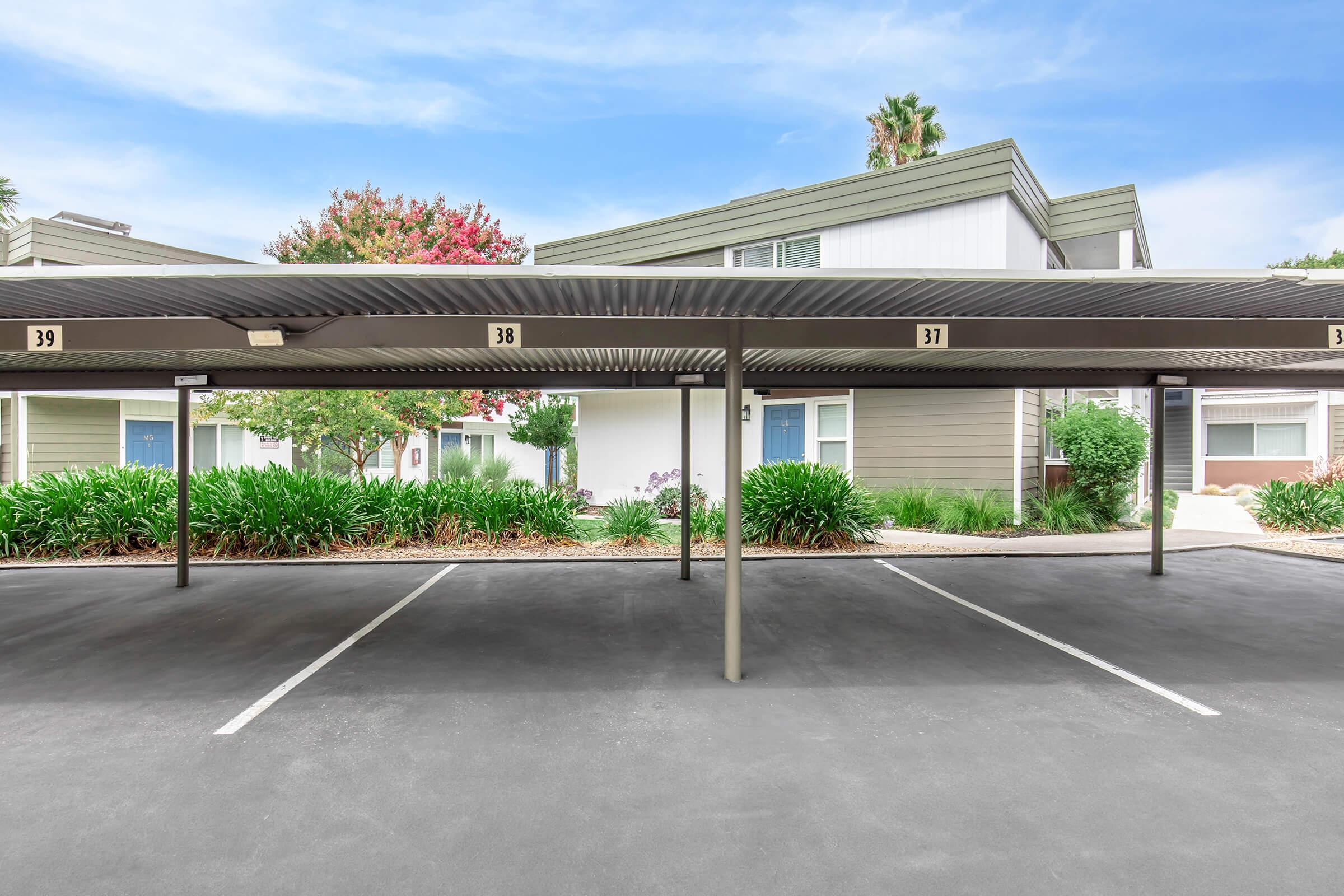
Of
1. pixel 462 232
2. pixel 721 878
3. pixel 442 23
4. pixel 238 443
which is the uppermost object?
pixel 442 23

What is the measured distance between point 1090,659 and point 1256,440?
19420mm

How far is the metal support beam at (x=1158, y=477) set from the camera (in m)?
8.07

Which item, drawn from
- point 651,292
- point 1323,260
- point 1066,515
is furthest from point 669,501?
point 1323,260

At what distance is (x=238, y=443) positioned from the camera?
17.5m

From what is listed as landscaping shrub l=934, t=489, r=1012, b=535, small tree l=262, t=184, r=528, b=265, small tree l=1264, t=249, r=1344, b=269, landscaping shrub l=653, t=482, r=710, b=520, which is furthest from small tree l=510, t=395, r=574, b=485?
small tree l=1264, t=249, r=1344, b=269

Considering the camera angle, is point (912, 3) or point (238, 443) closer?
point (238, 443)

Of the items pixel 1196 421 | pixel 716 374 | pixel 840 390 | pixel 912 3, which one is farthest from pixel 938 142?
pixel 716 374

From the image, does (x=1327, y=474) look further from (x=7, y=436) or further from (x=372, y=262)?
(x=7, y=436)

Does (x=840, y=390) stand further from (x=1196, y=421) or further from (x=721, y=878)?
(x=1196, y=421)

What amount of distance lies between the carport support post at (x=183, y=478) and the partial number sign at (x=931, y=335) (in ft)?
24.3

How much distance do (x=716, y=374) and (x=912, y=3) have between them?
57.8 ft

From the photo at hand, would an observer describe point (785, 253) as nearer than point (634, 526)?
No

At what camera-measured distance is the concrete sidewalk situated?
9.87m

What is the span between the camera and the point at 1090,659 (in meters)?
5.18
